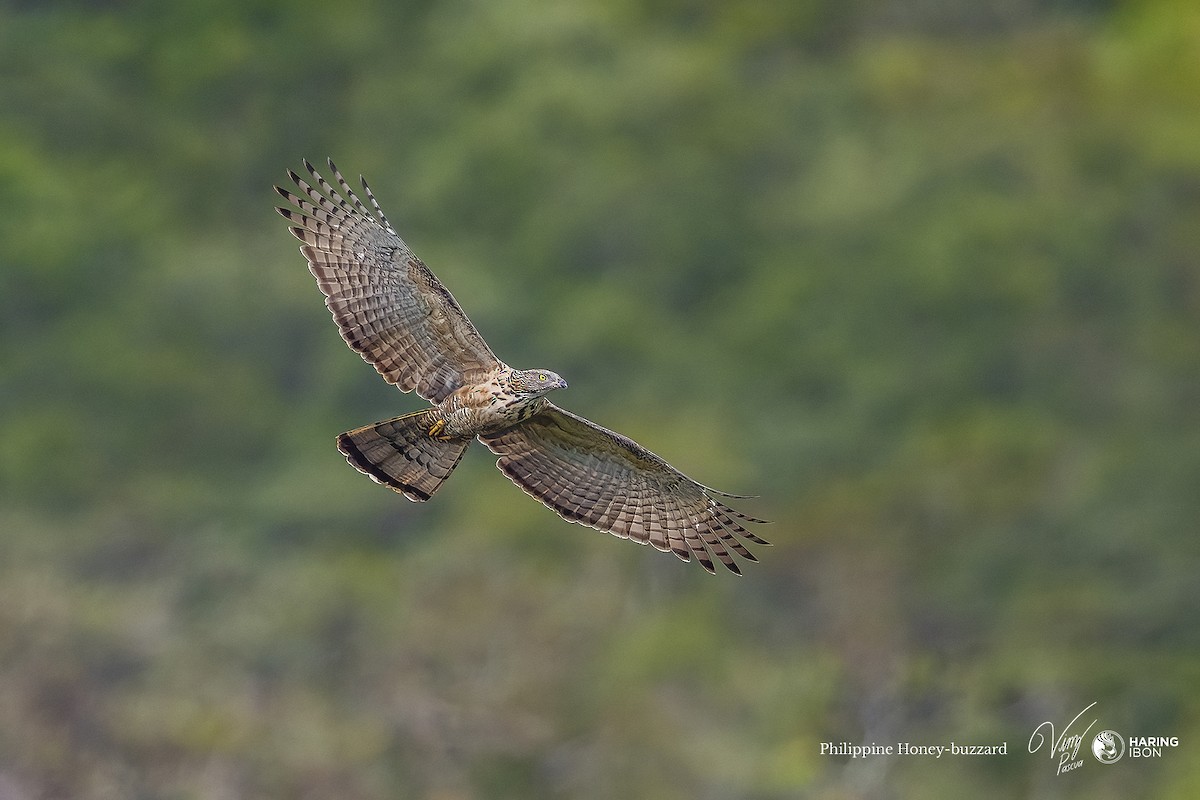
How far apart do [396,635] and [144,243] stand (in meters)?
21.8

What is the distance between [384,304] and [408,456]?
829 mm

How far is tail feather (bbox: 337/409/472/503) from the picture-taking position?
12.4 metres

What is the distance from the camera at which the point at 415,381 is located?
12.4 m

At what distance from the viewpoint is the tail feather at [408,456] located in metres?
12.4

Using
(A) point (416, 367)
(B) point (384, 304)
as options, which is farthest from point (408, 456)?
(B) point (384, 304)

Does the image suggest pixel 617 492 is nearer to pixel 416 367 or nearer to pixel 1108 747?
pixel 416 367

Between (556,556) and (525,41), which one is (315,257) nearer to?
(556,556)

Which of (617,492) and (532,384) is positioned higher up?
(617,492)

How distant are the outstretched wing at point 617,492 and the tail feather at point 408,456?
0.36 m

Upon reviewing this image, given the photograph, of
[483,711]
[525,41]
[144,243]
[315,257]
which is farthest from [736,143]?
[315,257]

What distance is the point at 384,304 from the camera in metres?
12.4
